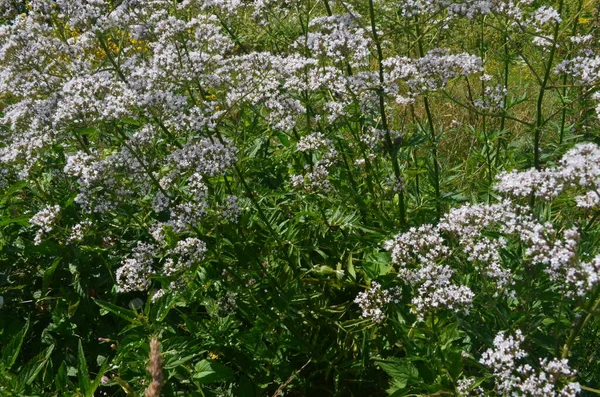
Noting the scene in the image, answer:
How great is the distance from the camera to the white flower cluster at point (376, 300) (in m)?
4.12

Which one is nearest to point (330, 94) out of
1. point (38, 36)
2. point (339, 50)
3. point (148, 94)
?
point (339, 50)

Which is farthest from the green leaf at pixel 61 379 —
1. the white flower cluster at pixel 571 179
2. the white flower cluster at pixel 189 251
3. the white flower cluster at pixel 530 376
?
the white flower cluster at pixel 571 179

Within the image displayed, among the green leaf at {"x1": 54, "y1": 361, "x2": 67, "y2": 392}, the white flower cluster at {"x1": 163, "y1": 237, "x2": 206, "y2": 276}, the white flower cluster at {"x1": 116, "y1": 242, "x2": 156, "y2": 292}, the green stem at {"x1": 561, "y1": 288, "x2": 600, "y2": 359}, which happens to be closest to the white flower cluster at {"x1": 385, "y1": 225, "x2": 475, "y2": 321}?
the green stem at {"x1": 561, "y1": 288, "x2": 600, "y2": 359}

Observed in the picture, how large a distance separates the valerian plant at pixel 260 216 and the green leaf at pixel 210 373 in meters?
0.01

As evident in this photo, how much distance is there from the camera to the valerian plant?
384 centimetres

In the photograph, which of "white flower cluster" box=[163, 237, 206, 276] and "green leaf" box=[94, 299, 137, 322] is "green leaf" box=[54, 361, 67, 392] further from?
"white flower cluster" box=[163, 237, 206, 276]

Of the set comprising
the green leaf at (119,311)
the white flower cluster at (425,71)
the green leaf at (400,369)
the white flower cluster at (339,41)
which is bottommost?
the green leaf at (400,369)

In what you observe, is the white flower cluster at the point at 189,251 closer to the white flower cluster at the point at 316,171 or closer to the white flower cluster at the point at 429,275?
the white flower cluster at the point at 316,171

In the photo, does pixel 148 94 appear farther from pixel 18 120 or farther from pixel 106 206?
pixel 18 120

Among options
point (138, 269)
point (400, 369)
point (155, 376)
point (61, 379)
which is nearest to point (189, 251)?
point (138, 269)

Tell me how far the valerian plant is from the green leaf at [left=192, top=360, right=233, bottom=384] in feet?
0.05

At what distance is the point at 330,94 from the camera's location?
5414 millimetres

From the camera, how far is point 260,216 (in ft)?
15.8

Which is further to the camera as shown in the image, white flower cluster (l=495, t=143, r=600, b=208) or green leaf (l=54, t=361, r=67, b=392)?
green leaf (l=54, t=361, r=67, b=392)
